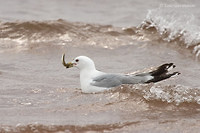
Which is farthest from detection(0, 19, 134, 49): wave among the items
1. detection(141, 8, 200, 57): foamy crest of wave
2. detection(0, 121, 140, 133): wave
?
detection(0, 121, 140, 133): wave

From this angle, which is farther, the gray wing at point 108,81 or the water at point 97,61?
the gray wing at point 108,81

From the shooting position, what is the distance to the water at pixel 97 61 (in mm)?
5992

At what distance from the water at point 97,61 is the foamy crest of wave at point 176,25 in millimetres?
24

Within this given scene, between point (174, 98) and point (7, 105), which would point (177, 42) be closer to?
point (174, 98)

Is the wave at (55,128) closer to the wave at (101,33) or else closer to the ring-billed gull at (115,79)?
the ring-billed gull at (115,79)

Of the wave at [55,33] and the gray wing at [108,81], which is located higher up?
the wave at [55,33]

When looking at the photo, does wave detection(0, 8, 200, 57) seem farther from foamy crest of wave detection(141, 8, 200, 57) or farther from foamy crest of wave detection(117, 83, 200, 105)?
foamy crest of wave detection(117, 83, 200, 105)

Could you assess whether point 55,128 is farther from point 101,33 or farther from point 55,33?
point 101,33

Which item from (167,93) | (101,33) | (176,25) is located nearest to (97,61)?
(101,33)

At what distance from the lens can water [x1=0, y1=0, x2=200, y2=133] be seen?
19.7 feet

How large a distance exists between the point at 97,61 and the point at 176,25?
300 cm

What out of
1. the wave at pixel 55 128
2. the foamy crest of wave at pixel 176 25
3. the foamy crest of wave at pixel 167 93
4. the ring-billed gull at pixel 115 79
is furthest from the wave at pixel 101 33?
the wave at pixel 55 128

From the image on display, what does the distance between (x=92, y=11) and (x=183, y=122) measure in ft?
30.6

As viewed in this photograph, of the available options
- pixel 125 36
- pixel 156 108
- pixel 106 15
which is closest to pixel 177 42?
pixel 125 36
